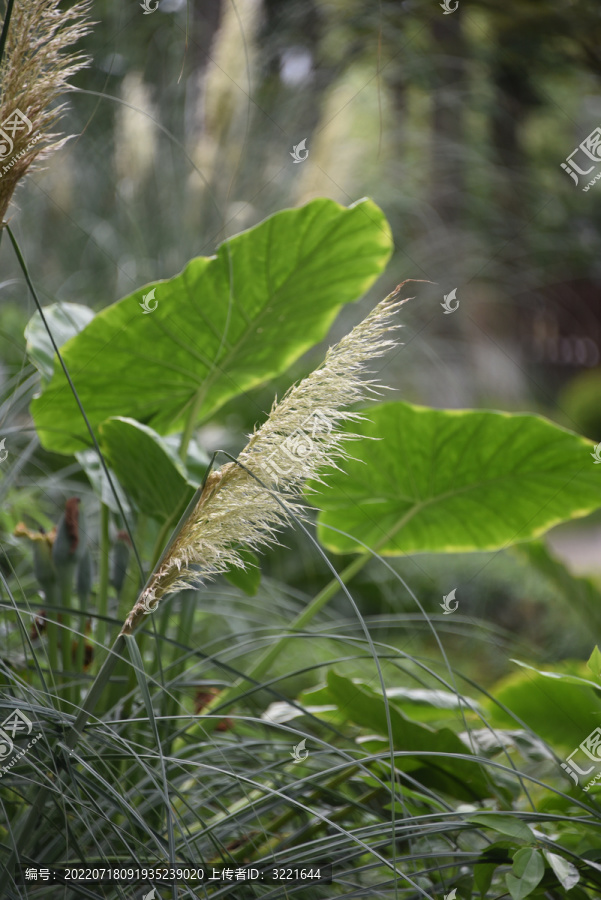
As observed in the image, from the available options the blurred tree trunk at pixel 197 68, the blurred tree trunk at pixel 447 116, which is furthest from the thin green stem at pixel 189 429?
the blurred tree trunk at pixel 447 116

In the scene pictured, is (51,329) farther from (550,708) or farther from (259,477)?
(550,708)

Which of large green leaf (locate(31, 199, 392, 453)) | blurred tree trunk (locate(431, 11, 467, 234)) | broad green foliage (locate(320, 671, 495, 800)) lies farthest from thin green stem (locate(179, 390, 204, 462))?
blurred tree trunk (locate(431, 11, 467, 234))

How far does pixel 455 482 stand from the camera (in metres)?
1.01

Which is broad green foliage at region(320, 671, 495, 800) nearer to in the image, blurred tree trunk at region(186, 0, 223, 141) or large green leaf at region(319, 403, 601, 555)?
large green leaf at region(319, 403, 601, 555)

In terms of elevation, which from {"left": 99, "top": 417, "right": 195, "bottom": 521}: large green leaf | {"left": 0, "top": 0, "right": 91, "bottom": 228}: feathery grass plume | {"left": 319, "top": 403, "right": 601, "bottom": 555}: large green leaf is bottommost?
{"left": 319, "top": 403, "right": 601, "bottom": 555}: large green leaf

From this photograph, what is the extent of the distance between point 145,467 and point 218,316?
236 millimetres

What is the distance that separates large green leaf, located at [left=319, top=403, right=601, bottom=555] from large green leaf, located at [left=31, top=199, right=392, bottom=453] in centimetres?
18

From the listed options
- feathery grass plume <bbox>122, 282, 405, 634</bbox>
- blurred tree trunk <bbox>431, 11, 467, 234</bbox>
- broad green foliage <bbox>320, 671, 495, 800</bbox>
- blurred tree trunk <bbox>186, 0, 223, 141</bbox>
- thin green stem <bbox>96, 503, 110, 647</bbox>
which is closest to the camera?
feathery grass plume <bbox>122, 282, 405, 634</bbox>

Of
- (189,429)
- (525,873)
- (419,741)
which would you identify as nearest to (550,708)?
(419,741)

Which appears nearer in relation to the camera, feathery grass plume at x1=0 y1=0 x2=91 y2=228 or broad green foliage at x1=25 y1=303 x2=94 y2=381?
feathery grass plume at x1=0 y1=0 x2=91 y2=228

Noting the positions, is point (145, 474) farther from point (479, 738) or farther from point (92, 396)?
point (479, 738)

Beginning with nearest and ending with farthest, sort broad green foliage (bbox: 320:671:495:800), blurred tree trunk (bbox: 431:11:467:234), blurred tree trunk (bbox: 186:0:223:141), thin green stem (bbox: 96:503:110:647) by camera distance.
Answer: broad green foliage (bbox: 320:671:495:800), thin green stem (bbox: 96:503:110:647), blurred tree trunk (bbox: 186:0:223:141), blurred tree trunk (bbox: 431:11:467:234)

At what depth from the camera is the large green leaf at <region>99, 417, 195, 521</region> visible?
75 centimetres

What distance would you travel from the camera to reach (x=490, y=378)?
4848mm
